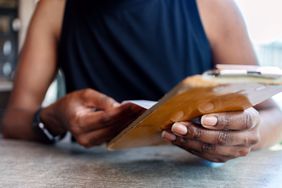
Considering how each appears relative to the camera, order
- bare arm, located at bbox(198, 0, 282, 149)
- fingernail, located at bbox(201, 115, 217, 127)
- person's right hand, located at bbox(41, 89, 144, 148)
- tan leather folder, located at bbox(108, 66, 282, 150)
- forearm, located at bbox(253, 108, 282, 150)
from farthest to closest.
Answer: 1. bare arm, located at bbox(198, 0, 282, 149)
2. forearm, located at bbox(253, 108, 282, 150)
3. person's right hand, located at bbox(41, 89, 144, 148)
4. fingernail, located at bbox(201, 115, 217, 127)
5. tan leather folder, located at bbox(108, 66, 282, 150)

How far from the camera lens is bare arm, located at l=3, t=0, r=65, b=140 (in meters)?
0.99

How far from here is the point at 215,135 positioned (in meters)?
0.51

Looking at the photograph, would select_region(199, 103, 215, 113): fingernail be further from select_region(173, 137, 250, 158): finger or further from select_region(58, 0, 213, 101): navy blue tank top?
select_region(58, 0, 213, 101): navy blue tank top

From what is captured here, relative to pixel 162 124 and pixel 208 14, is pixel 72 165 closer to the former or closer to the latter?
pixel 162 124

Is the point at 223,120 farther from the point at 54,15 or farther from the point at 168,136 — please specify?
Result: the point at 54,15

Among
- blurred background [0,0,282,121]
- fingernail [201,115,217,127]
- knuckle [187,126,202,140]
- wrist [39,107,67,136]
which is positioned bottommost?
blurred background [0,0,282,121]

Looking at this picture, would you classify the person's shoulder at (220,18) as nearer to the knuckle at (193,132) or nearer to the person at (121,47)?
the person at (121,47)

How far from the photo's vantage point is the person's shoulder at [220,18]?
0.89m

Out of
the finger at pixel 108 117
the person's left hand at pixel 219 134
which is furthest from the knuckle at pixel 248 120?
the finger at pixel 108 117

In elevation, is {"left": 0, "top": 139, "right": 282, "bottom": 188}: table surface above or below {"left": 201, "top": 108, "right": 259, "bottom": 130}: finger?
below

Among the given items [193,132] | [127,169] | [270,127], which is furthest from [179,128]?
[270,127]

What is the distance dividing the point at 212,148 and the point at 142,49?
0.45 m

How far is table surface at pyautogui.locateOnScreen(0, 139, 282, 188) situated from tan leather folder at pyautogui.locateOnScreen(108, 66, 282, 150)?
56 millimetres

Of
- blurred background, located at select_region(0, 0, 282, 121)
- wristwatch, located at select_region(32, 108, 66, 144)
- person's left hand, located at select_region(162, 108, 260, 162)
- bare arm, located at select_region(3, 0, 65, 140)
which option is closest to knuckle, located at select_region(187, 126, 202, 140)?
person's left hand, located at select_region(162, 108, 260, 162)
